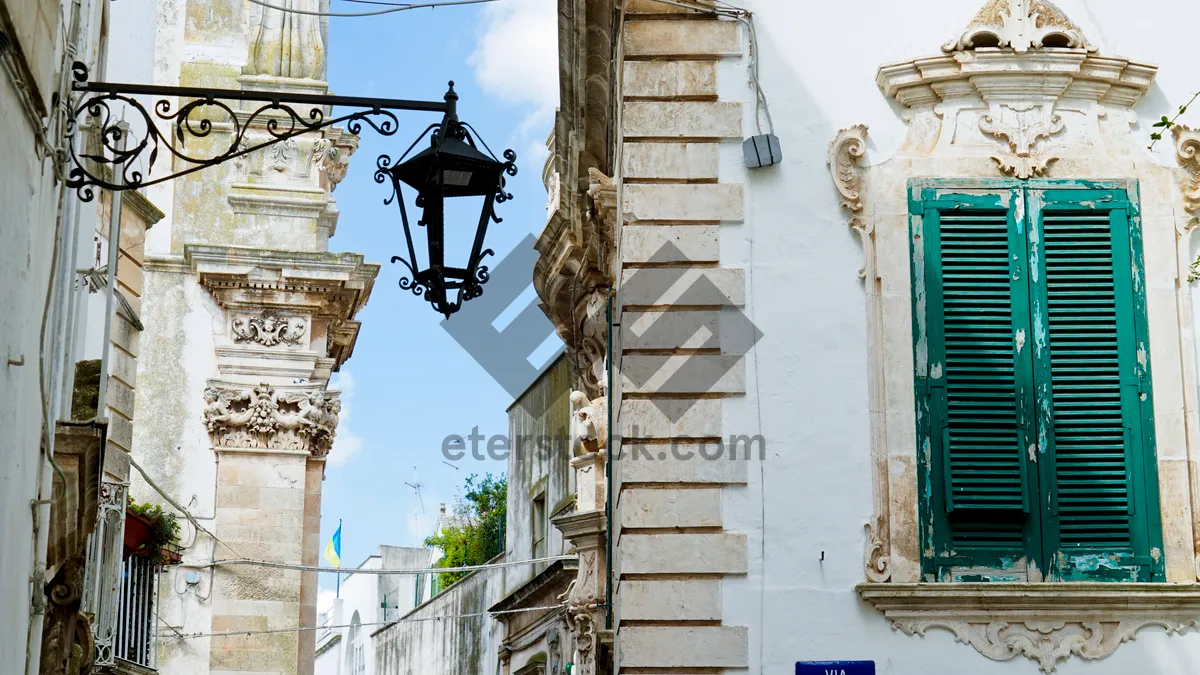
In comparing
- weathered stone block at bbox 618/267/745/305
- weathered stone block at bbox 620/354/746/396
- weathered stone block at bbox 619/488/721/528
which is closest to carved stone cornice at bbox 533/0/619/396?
weathered stone block at bbox 618/267/745/305

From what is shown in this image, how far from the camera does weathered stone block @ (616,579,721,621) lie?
11.1 metres

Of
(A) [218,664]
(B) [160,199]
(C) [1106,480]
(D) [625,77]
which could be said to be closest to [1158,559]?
(C) [1106,480]

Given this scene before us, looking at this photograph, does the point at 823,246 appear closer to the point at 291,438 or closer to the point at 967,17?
the point at 967,17

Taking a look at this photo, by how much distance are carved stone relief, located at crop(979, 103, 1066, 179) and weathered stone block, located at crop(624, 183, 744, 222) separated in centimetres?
170

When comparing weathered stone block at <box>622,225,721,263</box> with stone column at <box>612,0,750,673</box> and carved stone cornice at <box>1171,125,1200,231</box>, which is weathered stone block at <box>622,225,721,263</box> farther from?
carved stone cornice at <box>1171,125,1200,231</box>

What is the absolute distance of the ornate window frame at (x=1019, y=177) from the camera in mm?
11070

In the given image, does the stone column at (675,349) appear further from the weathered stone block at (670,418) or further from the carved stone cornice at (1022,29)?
the carved stone cornice at (1022,29)

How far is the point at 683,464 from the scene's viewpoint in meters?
11.4

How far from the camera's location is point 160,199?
74.5ft

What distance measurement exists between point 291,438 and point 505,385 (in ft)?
31.1

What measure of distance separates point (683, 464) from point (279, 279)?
38.6 ft

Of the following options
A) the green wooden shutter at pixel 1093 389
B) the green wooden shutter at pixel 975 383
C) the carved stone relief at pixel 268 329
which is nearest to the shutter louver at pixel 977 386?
the green wooden shutter at pixel 975 383

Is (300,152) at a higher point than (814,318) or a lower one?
higher

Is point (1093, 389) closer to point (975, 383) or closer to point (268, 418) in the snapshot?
point (975, 383)
